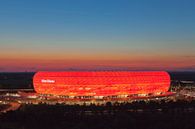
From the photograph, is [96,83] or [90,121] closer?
[90,121]

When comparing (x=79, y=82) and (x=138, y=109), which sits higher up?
(x=79, y=82)

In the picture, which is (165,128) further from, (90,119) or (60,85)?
(60,85)

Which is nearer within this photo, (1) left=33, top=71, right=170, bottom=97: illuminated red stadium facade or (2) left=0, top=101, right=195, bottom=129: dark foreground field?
(2) left=0, top=101, right=195, bottom=129: dark foreground field

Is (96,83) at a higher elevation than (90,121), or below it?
higher

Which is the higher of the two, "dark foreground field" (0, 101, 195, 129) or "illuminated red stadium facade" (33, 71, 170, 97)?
"illuminated red stadium facade" (33, 71, 170, 97)

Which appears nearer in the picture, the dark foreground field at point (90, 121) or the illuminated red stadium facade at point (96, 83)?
the dark foreground field at point (90, 121)

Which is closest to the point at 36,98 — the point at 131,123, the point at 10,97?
the point at 10,97

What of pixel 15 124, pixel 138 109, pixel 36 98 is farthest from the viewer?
pixel 36 98

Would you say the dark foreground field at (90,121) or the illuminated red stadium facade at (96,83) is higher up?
the illuminated red stadium facade at (96,83)
